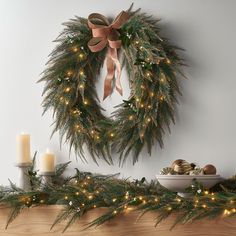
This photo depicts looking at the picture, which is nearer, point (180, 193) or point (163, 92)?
point (180, 193)

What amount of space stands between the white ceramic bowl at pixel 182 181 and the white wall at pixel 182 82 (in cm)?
21

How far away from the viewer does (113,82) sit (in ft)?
11.3

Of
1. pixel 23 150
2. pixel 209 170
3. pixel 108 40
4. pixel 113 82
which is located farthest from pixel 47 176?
pixel 209 170

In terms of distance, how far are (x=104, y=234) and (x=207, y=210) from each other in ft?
1.64

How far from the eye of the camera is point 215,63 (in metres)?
3.17

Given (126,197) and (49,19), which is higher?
(49,19)

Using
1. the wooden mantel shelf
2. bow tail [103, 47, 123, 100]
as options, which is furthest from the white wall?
the wooden mantel shelf

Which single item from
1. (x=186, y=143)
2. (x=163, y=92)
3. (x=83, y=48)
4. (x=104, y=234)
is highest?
(x=83, y=48)

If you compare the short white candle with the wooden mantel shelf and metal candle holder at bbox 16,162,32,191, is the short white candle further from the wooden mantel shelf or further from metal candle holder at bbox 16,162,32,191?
the wooden mantel shelf

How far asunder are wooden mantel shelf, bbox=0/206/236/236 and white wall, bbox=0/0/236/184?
43 cm

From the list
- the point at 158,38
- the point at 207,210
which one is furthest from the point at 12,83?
the point at 207,210

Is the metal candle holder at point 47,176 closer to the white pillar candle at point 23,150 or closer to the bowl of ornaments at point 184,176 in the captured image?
the white pillar candle at point 23,150

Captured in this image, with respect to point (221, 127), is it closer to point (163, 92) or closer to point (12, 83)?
point (163, 92)

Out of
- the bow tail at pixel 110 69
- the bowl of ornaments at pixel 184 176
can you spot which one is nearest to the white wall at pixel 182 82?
the bow tail at pixel 110 69
